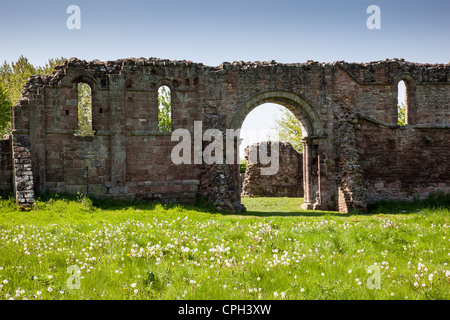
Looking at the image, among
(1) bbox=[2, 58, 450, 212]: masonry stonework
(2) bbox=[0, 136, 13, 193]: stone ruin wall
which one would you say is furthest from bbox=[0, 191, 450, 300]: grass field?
(2) bbox=[0, 136, 13, 193]: stone ruin wall

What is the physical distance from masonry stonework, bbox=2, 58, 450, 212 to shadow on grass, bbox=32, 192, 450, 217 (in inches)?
15.9

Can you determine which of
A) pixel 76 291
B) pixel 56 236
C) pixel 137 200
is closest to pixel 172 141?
pixel 137 200

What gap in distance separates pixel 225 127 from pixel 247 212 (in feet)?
11.9

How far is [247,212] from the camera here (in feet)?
51.0

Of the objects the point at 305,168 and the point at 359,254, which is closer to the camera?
the point at 359,254

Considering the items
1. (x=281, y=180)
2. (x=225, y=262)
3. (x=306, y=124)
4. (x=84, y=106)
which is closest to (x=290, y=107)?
(x=306, y=124)

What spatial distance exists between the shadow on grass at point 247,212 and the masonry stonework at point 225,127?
0.40 metres

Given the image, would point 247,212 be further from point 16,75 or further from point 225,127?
point 16,75

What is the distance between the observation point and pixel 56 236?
7938 millimetres

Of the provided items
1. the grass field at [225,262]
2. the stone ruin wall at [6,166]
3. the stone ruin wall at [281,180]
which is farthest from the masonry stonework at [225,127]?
the stone ruin wall at [281,180]

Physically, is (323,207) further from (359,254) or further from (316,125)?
(359,254)

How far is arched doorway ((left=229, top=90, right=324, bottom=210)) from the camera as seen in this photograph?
660 inches

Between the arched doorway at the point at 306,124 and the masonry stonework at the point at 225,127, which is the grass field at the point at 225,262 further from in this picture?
the arched doorway at the point at 306,124
